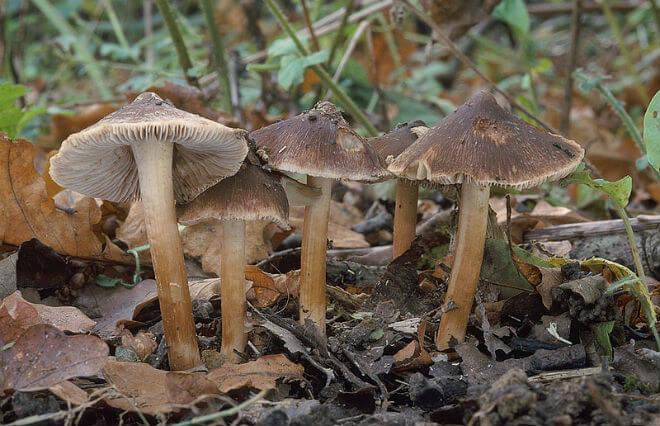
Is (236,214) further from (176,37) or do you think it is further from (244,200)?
(176,37)

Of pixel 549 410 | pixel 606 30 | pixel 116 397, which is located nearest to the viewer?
pixel 549 410

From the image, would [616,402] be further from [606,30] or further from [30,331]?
[606,30]

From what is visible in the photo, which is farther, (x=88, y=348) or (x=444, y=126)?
(x=444, y=126)

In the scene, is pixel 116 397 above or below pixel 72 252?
below

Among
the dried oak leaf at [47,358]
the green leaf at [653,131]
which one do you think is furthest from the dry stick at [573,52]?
the dried oak leaf at [47,358]

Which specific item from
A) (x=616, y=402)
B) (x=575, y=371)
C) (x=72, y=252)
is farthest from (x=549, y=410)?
(x=72, y=252)

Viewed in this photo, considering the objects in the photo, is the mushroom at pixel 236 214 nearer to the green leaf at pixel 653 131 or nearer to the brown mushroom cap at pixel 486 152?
the brown mushroom cap at pixel 486 152

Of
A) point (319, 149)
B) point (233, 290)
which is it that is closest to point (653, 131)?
point (319, 149)
